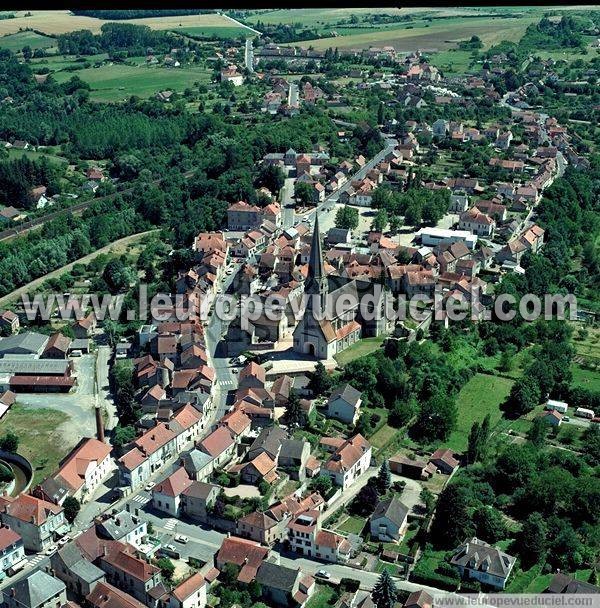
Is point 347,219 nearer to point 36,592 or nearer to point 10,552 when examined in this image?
point 10,552

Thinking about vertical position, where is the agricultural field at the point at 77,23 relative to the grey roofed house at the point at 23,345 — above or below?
above

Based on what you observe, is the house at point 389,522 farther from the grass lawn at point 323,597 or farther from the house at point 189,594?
the house at point 189,594

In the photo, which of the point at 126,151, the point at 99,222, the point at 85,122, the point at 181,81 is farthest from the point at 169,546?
the point at 181,81

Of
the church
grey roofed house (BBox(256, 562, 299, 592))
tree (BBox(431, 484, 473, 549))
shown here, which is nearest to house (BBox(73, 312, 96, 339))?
the church

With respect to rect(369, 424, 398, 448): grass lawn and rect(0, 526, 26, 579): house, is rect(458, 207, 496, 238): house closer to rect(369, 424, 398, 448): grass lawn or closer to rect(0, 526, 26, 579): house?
rect(369, 424, 398, 448): grass lawn

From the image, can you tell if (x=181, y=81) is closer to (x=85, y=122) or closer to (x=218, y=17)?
(x=85, y=122)

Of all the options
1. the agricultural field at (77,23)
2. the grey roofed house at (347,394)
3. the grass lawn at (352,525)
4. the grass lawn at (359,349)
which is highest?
the agricultural field at (77,23)

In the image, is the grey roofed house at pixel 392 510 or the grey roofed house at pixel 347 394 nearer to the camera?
the grey roofed house at pixel 392 510

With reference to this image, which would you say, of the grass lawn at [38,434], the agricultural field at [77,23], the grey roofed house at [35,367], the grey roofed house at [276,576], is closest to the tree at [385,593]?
the grey roofed house at [276,576]

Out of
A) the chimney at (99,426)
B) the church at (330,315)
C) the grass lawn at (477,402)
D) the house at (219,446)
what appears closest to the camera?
the house at (219,446)
